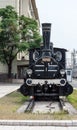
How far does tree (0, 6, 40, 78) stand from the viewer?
170 ft

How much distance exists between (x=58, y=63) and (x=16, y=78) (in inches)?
1427

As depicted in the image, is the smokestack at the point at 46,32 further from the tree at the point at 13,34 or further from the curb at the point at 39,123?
the tree at the point at 13,34

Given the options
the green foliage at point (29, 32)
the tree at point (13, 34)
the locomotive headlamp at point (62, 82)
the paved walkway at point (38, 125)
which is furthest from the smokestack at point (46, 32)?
the green foliage at point (29, 32)

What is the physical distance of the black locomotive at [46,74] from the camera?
70.3 feet

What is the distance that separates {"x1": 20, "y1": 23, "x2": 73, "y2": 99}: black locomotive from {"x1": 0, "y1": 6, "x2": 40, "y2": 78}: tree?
92.8ft

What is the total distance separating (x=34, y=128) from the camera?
37.6 ft

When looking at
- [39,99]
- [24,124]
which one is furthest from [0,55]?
[24,124]

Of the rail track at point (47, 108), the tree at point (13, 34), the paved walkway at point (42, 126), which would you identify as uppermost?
the tree at point (13, 34)

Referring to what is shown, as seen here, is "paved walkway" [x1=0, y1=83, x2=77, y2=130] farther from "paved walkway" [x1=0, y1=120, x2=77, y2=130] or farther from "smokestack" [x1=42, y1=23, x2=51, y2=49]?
"smokestack" [x1=42, y1=23, x2=51, y2=49]

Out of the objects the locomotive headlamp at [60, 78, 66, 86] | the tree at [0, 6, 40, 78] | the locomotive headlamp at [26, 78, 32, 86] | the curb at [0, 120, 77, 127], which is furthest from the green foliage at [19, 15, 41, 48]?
the curb at [0, 120, 77, 127]

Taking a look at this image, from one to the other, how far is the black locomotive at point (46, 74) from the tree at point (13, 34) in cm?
2830

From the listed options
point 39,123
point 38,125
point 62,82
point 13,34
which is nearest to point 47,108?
point 62,82

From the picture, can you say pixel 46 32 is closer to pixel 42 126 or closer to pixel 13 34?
pixel 42 126

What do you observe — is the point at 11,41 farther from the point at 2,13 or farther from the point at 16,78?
the point at 16,78
